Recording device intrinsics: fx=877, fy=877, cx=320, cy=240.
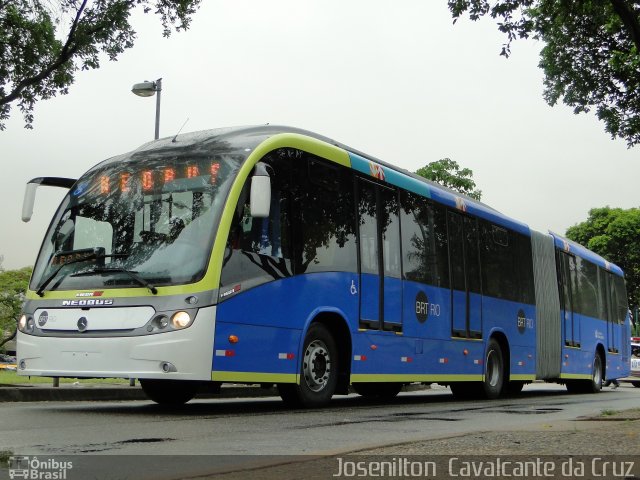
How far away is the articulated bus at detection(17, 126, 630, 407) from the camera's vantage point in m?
9.30

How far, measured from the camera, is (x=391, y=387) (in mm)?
16047

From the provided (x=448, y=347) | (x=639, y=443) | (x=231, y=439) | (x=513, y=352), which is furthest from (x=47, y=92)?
(x=639, y=443)

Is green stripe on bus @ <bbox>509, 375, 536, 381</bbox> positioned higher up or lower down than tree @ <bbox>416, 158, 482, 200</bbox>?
lower down

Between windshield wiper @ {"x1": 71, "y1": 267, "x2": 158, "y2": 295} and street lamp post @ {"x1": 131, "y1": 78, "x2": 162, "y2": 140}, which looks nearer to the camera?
windshield wiper @ {"x1": 71, "y1": 267, "x2": 158, "y2": 295}

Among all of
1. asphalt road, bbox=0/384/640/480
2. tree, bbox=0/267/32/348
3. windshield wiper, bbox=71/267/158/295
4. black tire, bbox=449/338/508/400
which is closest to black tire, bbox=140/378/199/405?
asphalt road, bbox=0/384/640/480

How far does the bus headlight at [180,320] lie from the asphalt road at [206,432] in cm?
97

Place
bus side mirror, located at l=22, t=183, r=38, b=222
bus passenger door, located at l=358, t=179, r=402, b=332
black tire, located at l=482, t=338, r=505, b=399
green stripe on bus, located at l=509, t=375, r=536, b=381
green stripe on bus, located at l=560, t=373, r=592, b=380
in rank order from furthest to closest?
1. green stripe on bus, located at l=560, t=373, r=592, b=380
2. green stripe on bus, located at l=509, t=375, r=536, b=381
3. black tire, located at l=482, t=338, r=505, b=399
4. bus passenger door, located at l=358, t=179, r=402, b=332
5. bus side mirror, located at l=22, t=183, r=38, b=222

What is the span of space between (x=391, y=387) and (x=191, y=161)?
24.4 ft

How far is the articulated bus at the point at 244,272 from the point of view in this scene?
9.30m

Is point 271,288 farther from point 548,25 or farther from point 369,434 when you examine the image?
point 548,25

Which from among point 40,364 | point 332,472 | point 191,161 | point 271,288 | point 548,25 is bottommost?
point 332,472

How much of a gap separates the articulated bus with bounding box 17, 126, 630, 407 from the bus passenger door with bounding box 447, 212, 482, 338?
0.27 meters

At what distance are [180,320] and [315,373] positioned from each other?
236 cm

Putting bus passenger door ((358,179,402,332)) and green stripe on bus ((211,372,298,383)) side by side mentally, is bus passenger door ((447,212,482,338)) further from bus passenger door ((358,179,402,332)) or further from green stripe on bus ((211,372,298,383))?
green stripe on bus ((211,372,298,383))
